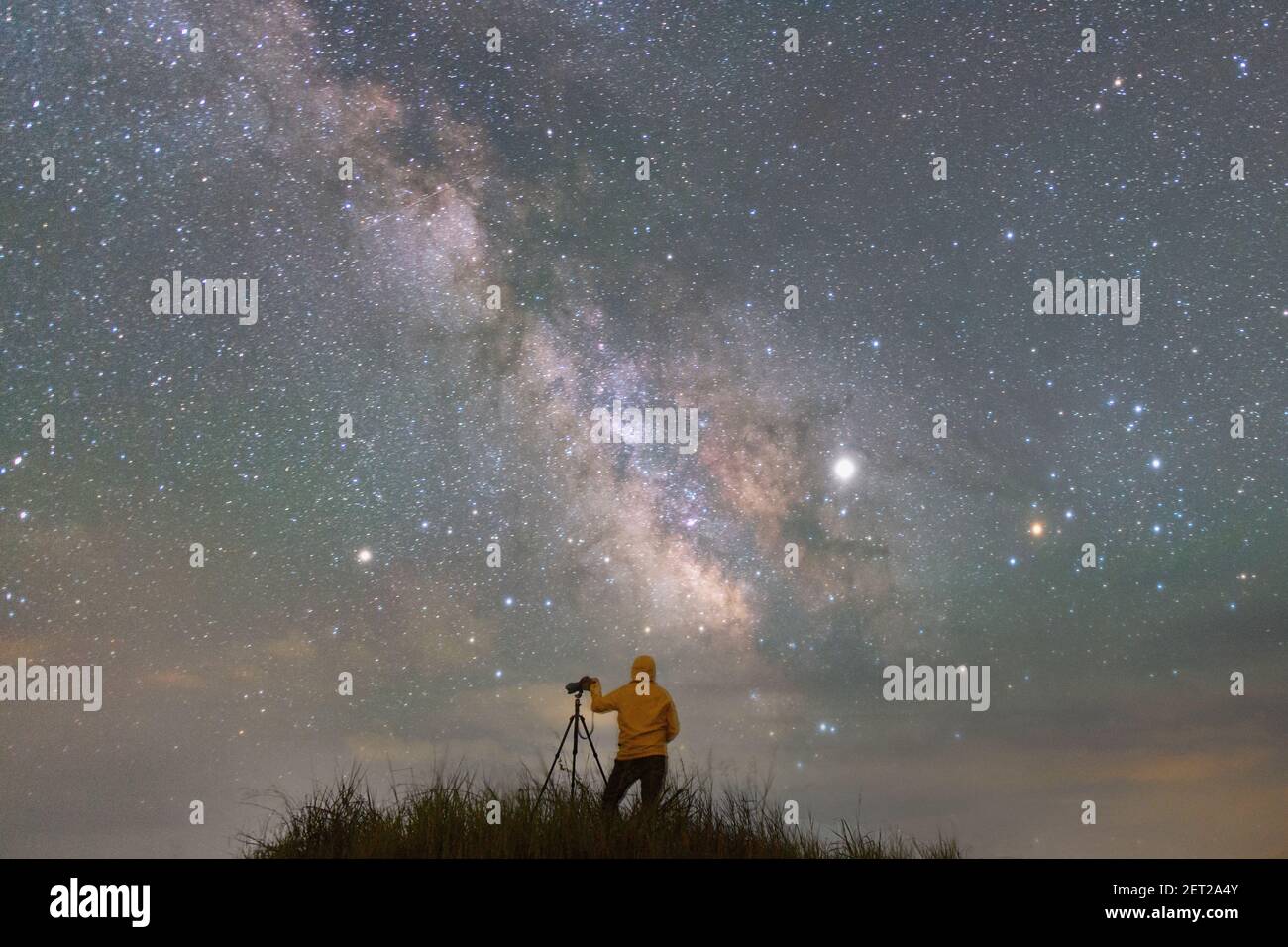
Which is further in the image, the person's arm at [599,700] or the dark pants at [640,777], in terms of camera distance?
the person's arm at [599,700]

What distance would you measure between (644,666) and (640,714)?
0.60 m

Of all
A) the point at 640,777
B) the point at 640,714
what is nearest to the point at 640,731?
the point at 640,714

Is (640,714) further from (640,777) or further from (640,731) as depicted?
(640,777)

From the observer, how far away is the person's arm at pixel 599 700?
10453mm

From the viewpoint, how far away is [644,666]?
10.6m

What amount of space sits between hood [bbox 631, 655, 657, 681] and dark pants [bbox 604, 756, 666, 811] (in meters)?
0.91

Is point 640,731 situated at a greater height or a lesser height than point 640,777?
greater

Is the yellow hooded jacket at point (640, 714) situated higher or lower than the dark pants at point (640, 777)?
higher

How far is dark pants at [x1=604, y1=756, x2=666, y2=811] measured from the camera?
981 cm
